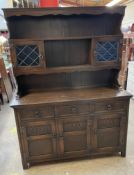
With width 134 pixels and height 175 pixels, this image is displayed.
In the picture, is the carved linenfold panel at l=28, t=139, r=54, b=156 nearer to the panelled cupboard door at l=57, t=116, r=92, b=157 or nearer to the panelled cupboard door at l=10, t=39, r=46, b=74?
the panelled cupboard door at l=57, t=116, r=92, b=157

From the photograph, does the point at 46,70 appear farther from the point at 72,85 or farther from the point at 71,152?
the point at 71,152

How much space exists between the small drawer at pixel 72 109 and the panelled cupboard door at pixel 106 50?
1.84 ft

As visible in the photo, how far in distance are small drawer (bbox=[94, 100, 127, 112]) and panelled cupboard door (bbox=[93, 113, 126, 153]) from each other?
8 cm

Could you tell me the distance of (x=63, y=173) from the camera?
1.95 m

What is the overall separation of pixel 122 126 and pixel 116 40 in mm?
1081

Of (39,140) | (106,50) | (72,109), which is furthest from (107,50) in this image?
(39,140)

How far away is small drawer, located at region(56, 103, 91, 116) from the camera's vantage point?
1849 mm

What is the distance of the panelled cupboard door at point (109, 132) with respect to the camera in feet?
6.45

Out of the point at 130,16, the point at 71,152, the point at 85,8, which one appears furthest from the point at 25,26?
the point at 130,16

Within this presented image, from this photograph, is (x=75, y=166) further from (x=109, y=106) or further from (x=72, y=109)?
(x=109, y=106)

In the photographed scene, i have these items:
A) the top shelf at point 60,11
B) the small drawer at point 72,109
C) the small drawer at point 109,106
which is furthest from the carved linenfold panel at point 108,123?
the top shelf at point 60,11

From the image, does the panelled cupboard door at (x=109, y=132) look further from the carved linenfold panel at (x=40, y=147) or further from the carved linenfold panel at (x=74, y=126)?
the carved linenfold panel at (x=40, y=147)

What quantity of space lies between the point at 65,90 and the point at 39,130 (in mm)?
654

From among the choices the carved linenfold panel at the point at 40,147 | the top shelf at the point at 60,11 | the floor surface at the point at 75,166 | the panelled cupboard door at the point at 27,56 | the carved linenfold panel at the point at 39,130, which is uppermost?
the top shelf at the point at 60,11
